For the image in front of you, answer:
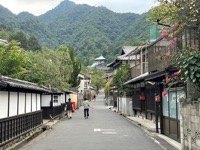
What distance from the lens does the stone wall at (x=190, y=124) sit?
9549 millimetres

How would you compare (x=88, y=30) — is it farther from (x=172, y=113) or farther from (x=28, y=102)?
(x=172, y=113)

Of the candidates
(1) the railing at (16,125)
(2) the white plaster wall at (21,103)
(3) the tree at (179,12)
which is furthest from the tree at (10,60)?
(3) the tree at (179,12)

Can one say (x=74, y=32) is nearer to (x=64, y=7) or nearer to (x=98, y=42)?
(x=98, y=42)

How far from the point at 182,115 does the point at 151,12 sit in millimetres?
3824

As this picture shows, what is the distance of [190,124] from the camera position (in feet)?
34.1

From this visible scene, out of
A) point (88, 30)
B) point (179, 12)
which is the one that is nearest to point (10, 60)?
point (179, 12)

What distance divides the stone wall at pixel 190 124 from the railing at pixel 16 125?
6499 millimetres

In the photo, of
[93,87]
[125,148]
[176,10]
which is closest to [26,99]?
[125,148]

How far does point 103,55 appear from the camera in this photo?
142875 millimetres

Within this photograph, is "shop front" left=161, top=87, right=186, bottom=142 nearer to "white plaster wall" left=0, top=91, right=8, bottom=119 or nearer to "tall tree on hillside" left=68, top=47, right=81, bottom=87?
"white plaster wall" left=0, top=91, right=8, bottom=119

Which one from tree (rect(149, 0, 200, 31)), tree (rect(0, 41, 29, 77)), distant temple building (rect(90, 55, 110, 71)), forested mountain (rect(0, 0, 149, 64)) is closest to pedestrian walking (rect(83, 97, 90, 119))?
tree (rect(0, 41, 29, 77))

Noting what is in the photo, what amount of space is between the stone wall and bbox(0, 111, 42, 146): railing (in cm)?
650

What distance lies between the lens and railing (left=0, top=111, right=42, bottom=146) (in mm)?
12059

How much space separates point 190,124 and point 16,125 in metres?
7.87
